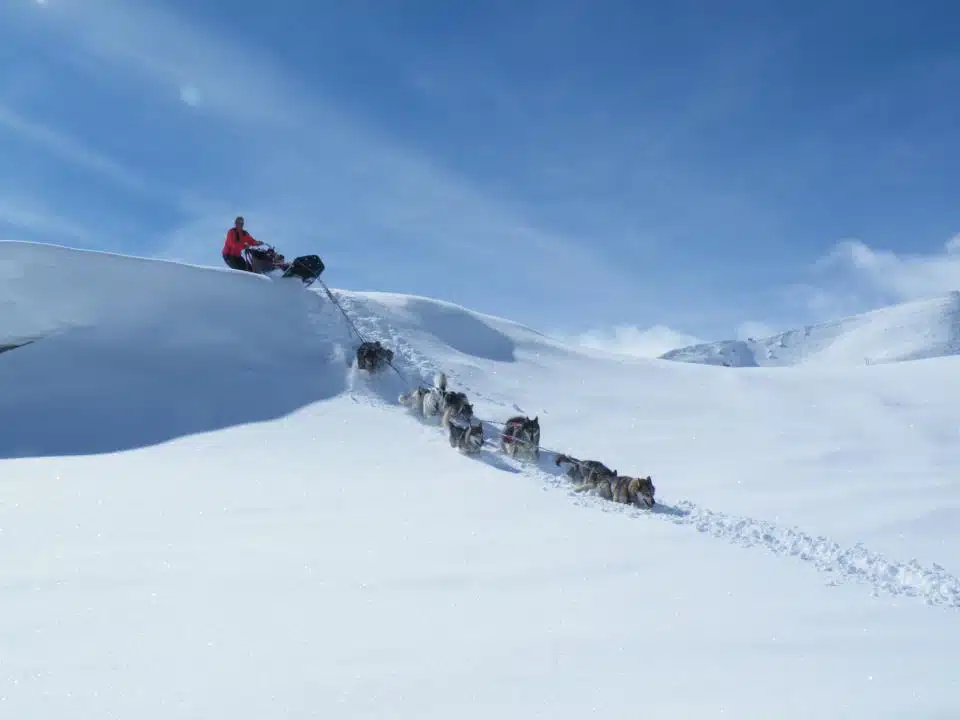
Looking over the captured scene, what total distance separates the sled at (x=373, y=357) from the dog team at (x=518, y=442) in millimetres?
1103

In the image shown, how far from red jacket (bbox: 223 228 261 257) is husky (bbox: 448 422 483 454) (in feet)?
30.2

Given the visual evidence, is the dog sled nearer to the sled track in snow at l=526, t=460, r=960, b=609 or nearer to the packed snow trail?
the packed snow trail

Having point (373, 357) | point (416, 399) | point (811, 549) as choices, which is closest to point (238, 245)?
point (373, 357)

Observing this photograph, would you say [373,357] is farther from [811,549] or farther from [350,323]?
[811,549]

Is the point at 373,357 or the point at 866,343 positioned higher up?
the point at 866,343

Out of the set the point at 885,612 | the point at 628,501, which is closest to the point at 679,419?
the point at 628,501

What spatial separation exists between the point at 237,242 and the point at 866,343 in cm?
19857

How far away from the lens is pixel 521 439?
10.6 meters

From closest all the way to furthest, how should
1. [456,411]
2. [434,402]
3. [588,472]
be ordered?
[588,472]
[456,411]
[434,402]

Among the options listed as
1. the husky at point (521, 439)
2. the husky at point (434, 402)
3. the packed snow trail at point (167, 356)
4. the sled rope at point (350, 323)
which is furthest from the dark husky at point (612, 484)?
the sled rope at point (350, 323)

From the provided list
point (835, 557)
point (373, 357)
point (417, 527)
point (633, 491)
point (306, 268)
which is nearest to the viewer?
point (835, 557)

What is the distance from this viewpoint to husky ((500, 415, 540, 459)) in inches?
415

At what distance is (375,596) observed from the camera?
16.5 ft

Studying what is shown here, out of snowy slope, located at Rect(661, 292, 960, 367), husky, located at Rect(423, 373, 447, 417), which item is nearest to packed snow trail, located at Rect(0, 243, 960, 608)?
husky, located at Rect(423, 373, 447, 417)
